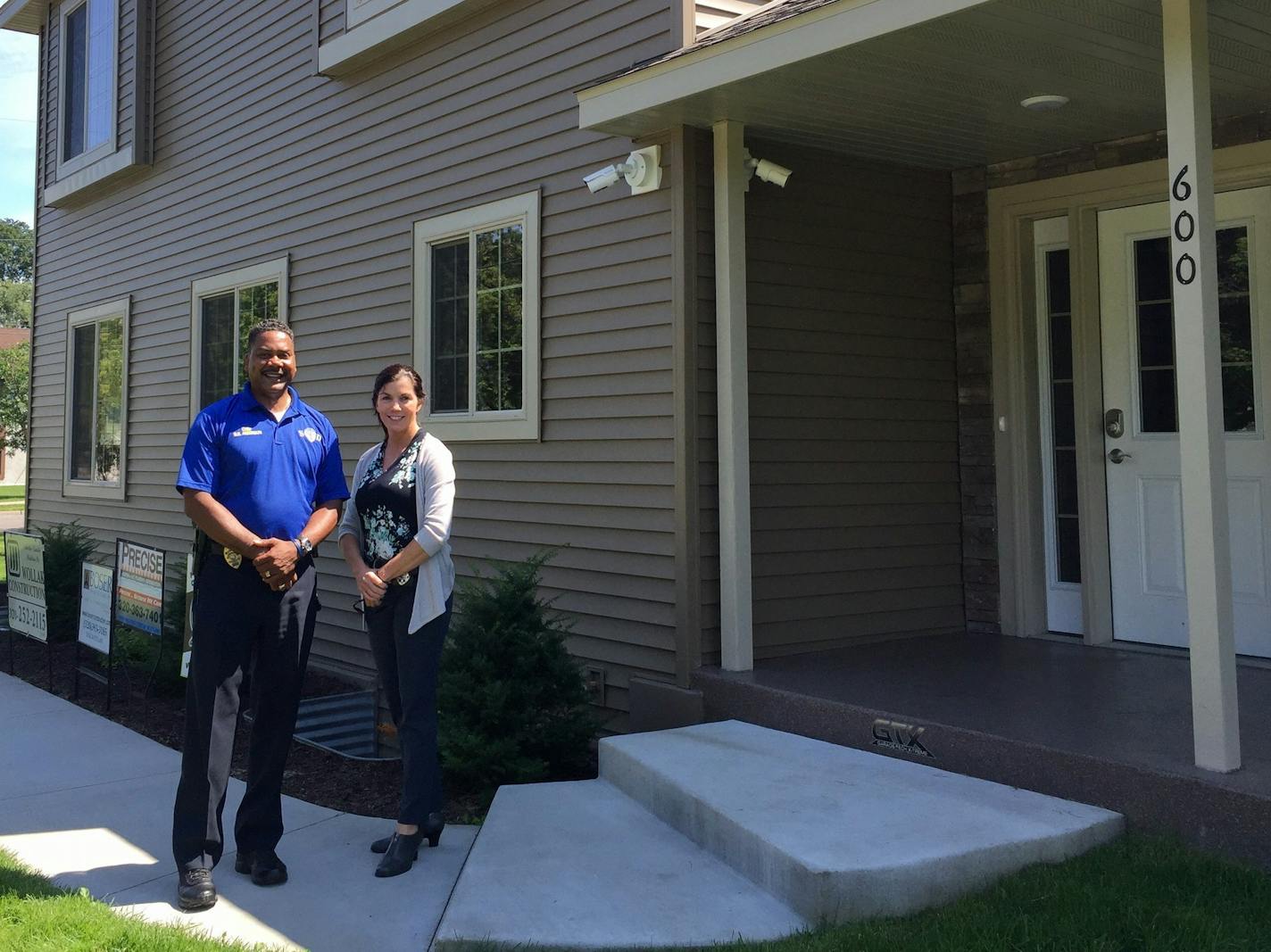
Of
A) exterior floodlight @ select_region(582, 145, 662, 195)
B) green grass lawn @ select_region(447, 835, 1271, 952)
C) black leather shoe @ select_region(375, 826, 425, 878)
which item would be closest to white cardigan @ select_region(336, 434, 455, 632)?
black leather shoe @ select_region(375, 826, 425, 878)

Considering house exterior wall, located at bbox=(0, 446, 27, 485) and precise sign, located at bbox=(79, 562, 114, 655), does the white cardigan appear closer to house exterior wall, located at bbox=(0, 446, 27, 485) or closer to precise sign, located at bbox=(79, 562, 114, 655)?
precise sign, located at bbox=(79, 562, 114, 655)

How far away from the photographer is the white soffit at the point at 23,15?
473 inches

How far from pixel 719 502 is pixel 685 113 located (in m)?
1.67

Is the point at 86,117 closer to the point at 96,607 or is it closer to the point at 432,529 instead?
the point at 96,607

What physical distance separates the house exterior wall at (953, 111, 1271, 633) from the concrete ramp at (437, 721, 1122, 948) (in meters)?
1.96

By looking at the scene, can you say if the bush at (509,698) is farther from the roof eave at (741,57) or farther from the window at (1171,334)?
the window at (1171,334)

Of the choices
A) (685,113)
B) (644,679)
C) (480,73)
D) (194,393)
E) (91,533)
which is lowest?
(644,679)

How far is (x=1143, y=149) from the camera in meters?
5.38

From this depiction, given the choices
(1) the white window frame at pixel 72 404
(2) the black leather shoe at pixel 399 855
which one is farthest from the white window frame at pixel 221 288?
(2) the black leather shoe at pixel 399 855

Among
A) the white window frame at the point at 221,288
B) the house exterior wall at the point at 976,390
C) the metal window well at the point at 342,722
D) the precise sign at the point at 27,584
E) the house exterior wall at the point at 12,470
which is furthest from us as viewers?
the house exterior wall at the point at 12,470

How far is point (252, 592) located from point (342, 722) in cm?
326

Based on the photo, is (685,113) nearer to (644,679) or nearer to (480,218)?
(480,218)

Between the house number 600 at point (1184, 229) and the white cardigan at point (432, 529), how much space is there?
7.73 ft

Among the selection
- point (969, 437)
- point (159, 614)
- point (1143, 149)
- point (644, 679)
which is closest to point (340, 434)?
point (159, 614)
